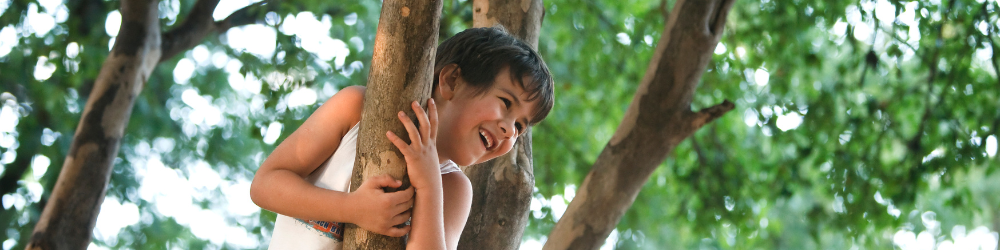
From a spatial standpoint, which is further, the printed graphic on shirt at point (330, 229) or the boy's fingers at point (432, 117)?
the printed graphic on shirt at point (330, 229)

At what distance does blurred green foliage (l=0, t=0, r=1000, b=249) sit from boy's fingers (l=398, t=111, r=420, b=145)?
116 inches

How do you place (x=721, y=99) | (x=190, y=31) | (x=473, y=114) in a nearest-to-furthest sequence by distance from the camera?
(x=473, y=114) < (x=190, y=31) < (x=721, y=99)

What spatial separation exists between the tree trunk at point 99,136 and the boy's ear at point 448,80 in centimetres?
264

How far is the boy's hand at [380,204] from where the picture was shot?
1197 mm

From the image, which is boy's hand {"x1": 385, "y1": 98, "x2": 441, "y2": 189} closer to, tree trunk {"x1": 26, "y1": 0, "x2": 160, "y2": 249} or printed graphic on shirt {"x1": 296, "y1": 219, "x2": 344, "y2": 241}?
printed graphic on shirt {"x1": 296, "y1": 219, "x2": 344, "y2": 241}

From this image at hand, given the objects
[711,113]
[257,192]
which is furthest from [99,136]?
[711,113]

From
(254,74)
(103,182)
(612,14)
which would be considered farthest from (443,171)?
(612,14)

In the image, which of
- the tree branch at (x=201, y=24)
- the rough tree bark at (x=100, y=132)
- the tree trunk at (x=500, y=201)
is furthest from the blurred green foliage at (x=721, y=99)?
the tree trunk at (x=500, y=201)

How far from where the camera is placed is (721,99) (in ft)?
17.6

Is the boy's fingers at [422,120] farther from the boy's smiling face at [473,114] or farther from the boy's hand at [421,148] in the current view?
the boy's smiling face at [473,114]

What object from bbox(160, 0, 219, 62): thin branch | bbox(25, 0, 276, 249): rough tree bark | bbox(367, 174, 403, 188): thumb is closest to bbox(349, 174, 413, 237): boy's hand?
bbox(367, 174, 403, 188): thumb

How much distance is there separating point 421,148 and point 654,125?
1.74 metres

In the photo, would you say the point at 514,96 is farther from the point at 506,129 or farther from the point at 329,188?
the point at 329,188

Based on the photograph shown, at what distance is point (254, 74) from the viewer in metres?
4.66
